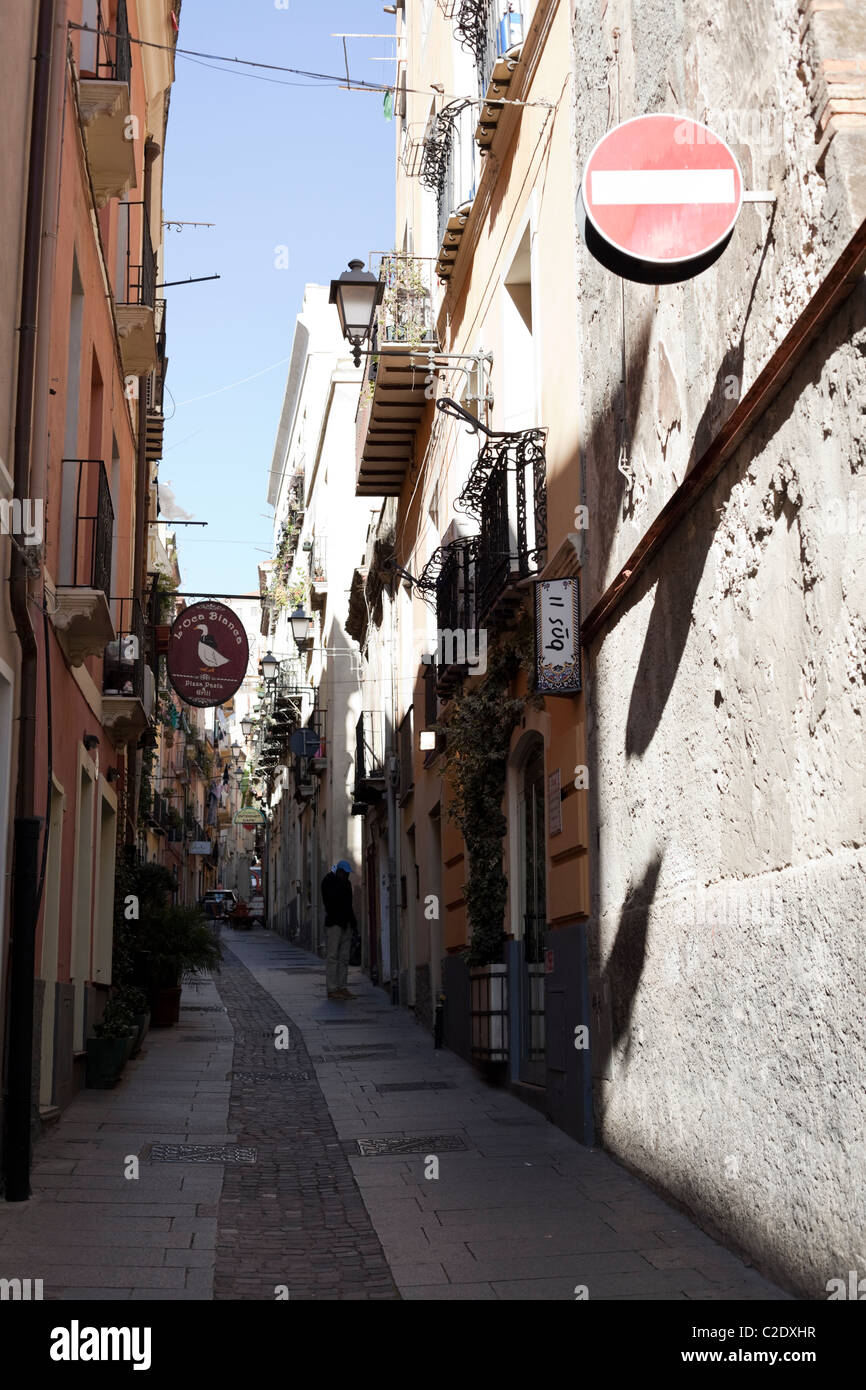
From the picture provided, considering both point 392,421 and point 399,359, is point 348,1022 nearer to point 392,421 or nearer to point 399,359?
point 392,421

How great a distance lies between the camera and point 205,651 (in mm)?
16484

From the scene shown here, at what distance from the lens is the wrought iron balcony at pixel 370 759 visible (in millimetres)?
24203

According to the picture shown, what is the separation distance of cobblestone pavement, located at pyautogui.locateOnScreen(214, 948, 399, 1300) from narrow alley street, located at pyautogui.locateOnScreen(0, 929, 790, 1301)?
0.02 meters

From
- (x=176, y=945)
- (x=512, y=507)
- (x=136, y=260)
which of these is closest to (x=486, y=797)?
(x=512, y=507)

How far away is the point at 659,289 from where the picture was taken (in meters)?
8.07

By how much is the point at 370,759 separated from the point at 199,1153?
57.5 ft

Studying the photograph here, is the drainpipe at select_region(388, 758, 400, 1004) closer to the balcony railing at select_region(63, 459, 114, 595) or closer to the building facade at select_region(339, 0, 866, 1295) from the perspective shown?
the building facade at select_region(339, 0, 866, 1295)

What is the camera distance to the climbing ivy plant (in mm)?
12461

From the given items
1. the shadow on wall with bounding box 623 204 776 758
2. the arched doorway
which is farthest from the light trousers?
the shadow on wall with bounding box 623 204 776 758

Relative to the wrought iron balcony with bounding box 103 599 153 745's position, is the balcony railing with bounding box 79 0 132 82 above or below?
above

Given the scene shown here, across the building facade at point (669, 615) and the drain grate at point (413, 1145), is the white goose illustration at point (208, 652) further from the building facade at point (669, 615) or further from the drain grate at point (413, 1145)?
the drain grate at point (413, 1145)

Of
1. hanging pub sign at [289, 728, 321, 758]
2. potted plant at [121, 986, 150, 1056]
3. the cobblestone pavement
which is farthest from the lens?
hanging pub sign at [289, 728, 321, 758]

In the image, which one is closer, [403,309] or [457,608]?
[457,608]

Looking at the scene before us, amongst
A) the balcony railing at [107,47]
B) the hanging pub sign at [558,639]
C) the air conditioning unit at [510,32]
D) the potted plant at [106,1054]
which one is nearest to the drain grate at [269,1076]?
the potted plant at [106,1054]
